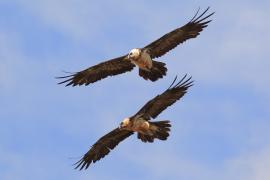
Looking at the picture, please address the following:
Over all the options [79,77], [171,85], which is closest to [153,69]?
[171,85]

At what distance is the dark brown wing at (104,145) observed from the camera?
126 feet

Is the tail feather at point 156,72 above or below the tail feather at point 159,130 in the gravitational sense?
above

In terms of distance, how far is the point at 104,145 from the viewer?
1519 inches

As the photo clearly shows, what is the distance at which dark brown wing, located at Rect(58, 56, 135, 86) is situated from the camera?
1516 inches

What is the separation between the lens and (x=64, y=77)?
39438mm

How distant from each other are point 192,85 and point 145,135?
1981 mm

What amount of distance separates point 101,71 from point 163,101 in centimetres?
269

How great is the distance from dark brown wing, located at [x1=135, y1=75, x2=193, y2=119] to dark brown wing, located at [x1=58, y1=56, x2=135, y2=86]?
1.80 m

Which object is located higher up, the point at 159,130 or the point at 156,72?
the point at 156,72

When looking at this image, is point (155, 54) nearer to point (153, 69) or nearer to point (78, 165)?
point (153, 69)

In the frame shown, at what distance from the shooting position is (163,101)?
37188 mm

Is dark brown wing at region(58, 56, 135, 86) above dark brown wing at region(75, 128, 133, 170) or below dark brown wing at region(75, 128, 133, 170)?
above

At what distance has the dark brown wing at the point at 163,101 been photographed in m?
37.1

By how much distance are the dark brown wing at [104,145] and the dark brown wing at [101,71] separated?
5.78ft
